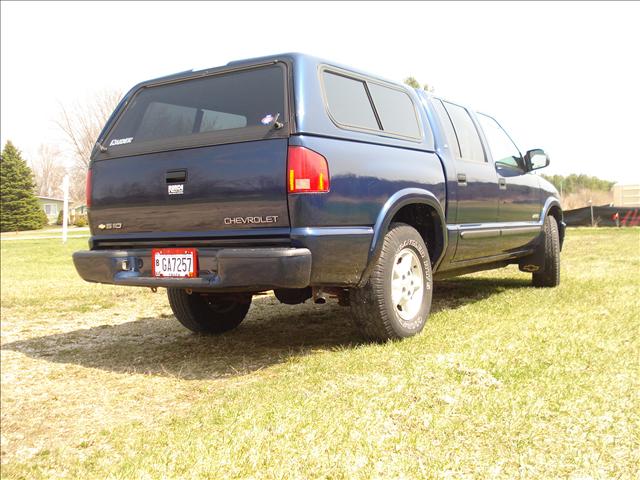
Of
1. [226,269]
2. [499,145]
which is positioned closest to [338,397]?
[226,269]

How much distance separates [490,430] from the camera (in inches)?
110

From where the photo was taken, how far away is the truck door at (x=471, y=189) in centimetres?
529

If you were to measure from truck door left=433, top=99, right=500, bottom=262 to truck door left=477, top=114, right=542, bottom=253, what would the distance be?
181 millimetres

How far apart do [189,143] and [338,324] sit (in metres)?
2.23

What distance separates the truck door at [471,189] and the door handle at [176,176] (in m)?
2.24

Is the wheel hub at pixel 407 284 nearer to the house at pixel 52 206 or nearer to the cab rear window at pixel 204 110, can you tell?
the cab rear window at pixel 204 110

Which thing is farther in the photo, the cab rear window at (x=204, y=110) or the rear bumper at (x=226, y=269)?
the cab rear window at (x=204, y=110)

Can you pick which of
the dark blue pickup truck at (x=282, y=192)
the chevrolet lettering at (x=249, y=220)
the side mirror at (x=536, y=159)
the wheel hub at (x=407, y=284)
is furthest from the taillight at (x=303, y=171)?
the side mirror at (x=536, y=159)

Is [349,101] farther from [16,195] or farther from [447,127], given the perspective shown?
[16,195]

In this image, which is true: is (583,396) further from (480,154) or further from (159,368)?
(480,154)

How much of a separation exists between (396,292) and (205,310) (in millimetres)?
1760

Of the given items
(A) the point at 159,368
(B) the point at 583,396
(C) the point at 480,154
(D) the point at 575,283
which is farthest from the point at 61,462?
(D) the point at 575,283

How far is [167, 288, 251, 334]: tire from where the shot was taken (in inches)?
208

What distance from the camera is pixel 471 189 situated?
5.43 m
